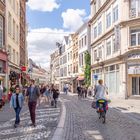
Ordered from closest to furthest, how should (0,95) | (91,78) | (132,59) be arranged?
(0,95) < (132,59) < (91,78)

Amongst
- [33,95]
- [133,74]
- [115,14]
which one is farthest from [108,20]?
[33,95]

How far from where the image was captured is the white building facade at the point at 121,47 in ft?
109

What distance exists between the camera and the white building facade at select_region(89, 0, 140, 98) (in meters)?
33.2

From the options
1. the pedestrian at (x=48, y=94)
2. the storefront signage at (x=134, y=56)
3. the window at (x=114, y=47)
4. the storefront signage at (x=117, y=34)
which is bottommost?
the pedestrian at (x=48, y=94)

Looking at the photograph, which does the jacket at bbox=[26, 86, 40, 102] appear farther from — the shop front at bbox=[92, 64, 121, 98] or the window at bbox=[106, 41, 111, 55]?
the window at bbox=[106, 41, 111, 55]

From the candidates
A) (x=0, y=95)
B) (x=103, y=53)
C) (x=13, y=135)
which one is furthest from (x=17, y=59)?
(x=13, y=135)

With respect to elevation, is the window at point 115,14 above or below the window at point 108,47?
above

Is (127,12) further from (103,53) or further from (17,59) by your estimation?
(17,59)

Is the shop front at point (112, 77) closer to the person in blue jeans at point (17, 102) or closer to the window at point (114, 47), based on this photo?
the window at point (114, 47)

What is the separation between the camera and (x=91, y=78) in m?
52.7

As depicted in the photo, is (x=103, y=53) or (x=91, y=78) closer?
(x=103, y=53)

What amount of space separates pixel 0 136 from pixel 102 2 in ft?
122

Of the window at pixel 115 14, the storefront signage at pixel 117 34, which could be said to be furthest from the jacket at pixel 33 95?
the window at pixel 115 14

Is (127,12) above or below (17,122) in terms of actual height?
above
